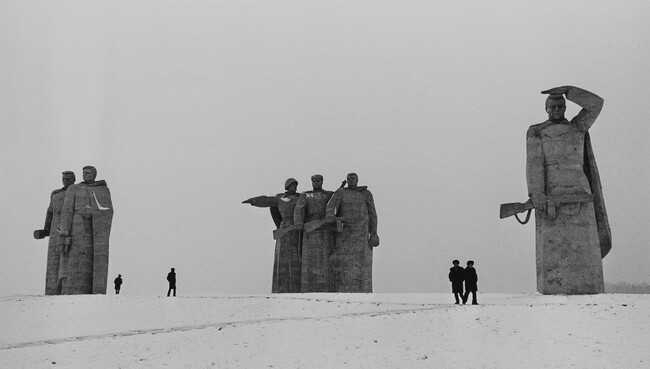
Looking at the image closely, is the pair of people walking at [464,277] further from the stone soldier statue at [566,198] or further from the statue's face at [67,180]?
the statue's face at [67,180]

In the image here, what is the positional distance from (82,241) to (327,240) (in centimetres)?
749

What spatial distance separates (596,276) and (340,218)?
831cm

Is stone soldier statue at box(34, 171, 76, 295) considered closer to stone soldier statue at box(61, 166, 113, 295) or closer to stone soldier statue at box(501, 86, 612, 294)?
stone soldier statue at box(61, 166, 113, 295)

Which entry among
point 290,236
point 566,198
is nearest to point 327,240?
point 290,236

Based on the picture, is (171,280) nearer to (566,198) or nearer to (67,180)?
(67,180)

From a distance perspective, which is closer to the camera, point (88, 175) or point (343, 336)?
point (343, 336)

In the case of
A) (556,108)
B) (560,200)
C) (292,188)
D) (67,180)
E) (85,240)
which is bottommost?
(85,240)

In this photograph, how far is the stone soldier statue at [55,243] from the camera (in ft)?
80.8

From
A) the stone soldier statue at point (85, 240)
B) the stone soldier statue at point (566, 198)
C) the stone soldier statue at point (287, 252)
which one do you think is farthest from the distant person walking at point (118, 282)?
the stone soldier statue at point (566, 198)

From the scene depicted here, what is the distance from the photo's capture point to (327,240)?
960 inches

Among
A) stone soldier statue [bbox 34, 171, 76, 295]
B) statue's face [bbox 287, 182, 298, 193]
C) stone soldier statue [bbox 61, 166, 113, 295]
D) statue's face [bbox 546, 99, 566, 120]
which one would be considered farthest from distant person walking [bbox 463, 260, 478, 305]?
stone soldier statue [bbox 34, 171, 76, 295]

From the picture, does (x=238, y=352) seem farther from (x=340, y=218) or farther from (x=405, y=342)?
(x=340, y=218)

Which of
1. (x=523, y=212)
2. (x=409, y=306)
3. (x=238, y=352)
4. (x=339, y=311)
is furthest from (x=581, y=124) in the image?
(x=238, y=352)

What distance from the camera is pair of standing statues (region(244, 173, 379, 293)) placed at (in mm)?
24031
